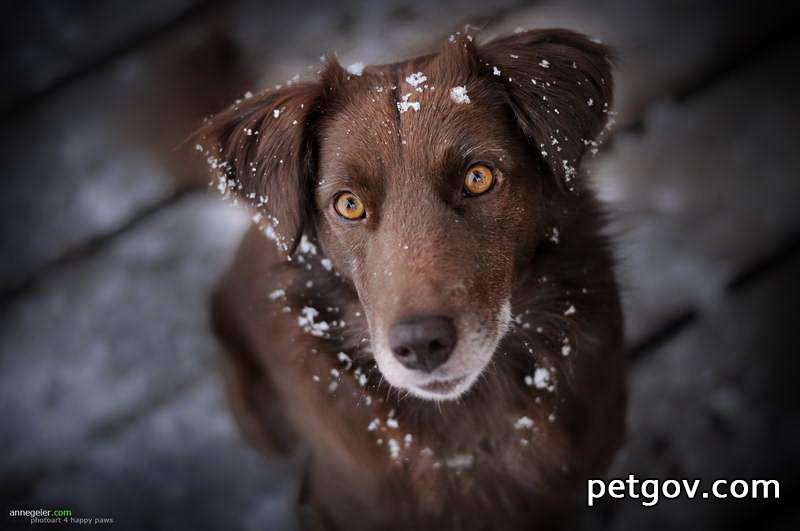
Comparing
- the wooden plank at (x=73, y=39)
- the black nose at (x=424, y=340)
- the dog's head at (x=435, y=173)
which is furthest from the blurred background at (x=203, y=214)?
the black nose at (x=424, y=340)

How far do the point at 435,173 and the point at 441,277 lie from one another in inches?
13.1

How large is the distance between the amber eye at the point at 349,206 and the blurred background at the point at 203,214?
1808 millimetres

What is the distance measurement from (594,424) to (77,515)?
2803 millimetres

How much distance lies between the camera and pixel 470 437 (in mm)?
2465

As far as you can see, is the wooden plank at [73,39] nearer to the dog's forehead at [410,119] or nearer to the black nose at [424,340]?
the dog's forehead at [410,119]

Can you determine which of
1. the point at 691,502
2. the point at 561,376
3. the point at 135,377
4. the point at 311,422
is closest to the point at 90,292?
the point at 135,377

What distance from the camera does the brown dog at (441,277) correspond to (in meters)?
1.98

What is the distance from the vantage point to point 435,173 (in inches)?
78.7

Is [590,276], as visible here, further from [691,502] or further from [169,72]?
[169,72]

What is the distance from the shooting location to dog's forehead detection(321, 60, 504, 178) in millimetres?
2006

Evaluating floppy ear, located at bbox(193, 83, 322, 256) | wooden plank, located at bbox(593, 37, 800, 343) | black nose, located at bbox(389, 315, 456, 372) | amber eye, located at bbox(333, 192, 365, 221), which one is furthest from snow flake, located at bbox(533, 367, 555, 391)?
wooden plank, located at bbox(593, 37, 800, 343)

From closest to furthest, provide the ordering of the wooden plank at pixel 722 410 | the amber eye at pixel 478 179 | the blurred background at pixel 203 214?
1. the amber eye at pixel 478 179
2. the wooden plank at pixel 722 410
3. the blurred background at pixel 203 214

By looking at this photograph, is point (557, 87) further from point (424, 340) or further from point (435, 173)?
point (424, 340)

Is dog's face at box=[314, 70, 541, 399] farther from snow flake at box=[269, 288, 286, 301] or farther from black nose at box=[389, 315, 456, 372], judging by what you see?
snow flake at box=[269, 288, 286, 301]
